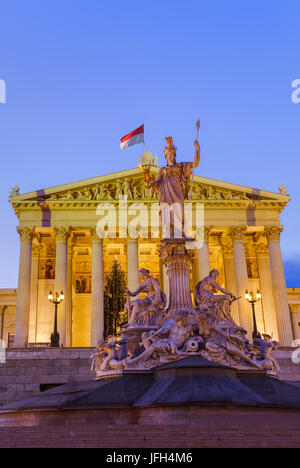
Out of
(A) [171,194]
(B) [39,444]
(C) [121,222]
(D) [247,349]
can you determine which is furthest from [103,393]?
(C) [121,222]

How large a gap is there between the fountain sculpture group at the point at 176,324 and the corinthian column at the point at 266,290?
31.0 meters

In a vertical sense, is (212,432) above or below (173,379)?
below

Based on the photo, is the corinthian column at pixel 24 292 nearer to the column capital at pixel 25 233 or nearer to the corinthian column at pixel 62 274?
the column capital at pixel 25 233

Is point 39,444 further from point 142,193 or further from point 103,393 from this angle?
point 142,193

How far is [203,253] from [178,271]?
30.1m

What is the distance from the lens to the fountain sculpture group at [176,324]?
483 inches

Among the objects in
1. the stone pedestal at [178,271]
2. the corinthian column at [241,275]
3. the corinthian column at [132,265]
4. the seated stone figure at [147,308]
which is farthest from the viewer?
the corinthian column at [132,265]

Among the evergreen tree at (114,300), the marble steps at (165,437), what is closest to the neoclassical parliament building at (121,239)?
the evergreen tree at (114,300)

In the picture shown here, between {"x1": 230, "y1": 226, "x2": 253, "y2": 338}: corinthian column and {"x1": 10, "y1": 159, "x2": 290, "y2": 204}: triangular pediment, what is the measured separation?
3030 millimetres

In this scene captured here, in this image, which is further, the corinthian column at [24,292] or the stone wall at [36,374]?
the corinthian column at [24,292]

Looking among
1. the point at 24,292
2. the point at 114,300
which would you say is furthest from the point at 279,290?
the point at 24,292

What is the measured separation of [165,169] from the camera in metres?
15.7
